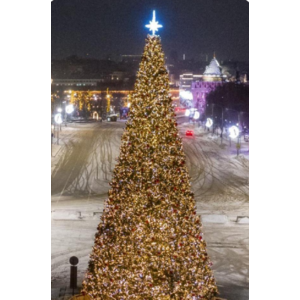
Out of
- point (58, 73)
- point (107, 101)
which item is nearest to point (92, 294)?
point (107, 101)

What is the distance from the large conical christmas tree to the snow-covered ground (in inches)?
107

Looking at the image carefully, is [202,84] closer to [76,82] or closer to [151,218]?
[76,82]

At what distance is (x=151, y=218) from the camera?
22.2 ft

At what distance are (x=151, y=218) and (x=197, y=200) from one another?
1109 cm

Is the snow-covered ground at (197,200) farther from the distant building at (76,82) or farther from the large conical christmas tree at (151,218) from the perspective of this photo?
the distant building at (76,82)

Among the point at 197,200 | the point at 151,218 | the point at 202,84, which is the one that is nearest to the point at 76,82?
the point at 202,84

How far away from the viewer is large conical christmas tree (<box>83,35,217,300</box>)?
676 centimetres

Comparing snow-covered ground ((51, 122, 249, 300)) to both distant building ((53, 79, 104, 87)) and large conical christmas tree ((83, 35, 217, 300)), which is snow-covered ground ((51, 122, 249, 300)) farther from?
distant building ((53, 79, 104, 87))

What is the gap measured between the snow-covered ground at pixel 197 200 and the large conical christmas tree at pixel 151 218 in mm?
2715

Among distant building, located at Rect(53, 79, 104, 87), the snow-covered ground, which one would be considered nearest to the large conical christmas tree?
the snow-covered ground
